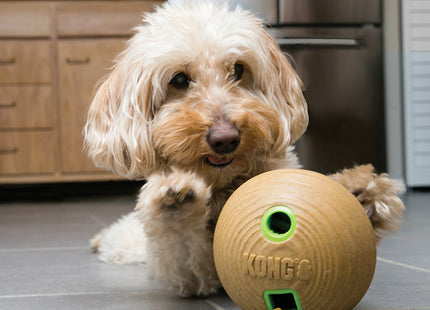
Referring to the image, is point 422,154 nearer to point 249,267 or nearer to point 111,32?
point 111,32

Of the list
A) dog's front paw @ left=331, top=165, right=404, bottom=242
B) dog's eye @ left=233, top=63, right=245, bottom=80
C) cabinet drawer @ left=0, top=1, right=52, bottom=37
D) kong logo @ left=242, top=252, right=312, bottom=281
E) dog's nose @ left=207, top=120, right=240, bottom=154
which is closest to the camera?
kong logo @ left=242, top=252, right=312, bottom=281

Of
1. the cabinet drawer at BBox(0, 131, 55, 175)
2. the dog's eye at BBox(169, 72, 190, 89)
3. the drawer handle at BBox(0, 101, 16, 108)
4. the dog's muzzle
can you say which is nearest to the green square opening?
the dog's muzzle

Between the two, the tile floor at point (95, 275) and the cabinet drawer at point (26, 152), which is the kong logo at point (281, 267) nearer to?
the tile floor at point (95, 275)

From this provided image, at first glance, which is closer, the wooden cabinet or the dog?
the dog

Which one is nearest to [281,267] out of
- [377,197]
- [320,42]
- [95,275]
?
[377,197]

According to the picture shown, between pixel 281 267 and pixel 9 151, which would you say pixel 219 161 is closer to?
pixel 281 267

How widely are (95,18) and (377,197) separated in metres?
3.34

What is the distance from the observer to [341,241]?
1077mm

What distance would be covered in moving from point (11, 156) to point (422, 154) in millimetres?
3006

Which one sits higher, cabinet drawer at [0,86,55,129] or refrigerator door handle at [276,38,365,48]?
refrigerator door handle at [276,38,365,48]

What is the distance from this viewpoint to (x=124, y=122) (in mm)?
1511

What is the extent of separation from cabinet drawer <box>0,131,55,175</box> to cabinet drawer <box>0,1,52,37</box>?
0.75 metres

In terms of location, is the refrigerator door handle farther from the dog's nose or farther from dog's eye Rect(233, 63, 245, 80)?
the dog's nose

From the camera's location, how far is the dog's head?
134 centimetres
